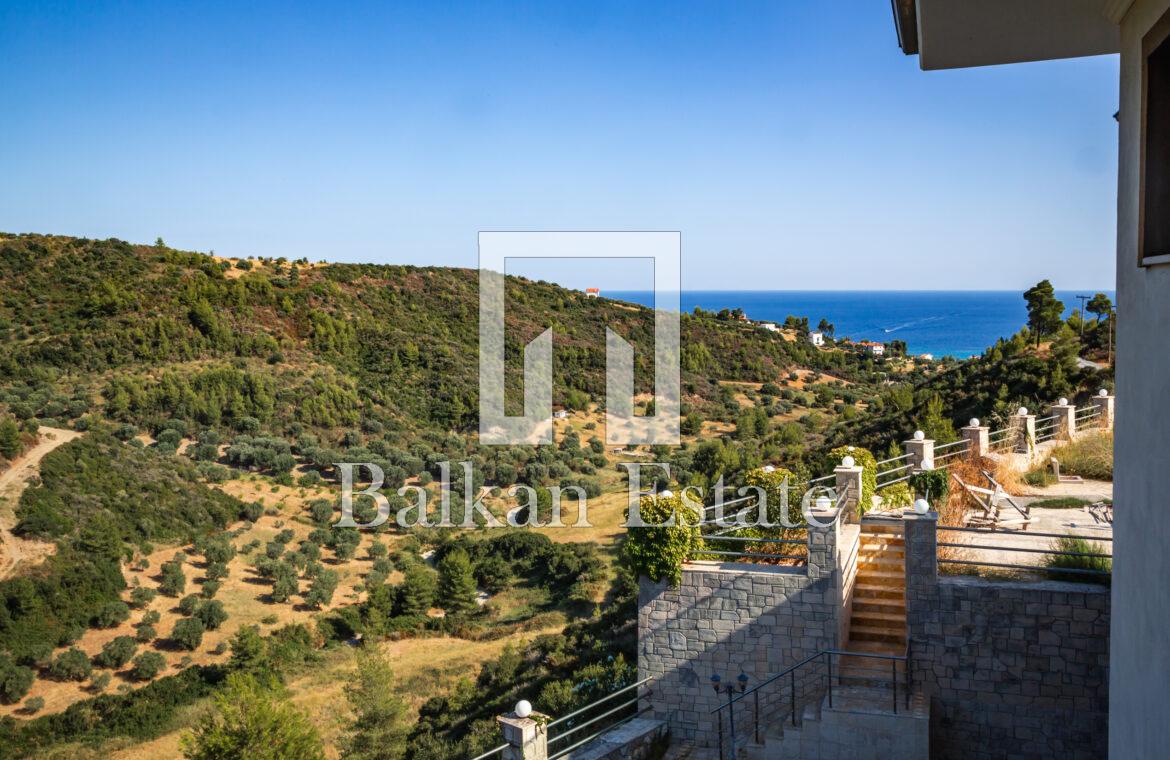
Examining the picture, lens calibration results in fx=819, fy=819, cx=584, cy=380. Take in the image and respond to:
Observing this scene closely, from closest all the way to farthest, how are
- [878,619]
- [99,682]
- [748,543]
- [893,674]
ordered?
1. [893,674]
2. [878,619]
3. [748,543]
4. [99,682]

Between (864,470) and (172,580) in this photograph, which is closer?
(864,470)

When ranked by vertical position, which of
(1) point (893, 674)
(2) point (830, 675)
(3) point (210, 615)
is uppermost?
(1) point (893, 674)

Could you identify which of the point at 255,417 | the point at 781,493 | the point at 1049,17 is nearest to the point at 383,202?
the point at 255,417

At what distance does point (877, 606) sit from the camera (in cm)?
862

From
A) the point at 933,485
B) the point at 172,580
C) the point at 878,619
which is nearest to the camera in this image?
the point at 878,619

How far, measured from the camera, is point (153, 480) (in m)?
24.7

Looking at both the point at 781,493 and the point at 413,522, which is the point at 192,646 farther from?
the point at 781,493

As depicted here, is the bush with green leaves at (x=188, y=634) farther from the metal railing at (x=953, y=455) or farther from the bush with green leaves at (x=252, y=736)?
the metal railing at (x=953, y=455)

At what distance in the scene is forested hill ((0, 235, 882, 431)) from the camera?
30.0 m

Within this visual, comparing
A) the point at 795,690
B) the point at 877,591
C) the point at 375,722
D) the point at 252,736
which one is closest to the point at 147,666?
the point at 375,722

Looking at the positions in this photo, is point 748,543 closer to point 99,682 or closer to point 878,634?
point 878,634

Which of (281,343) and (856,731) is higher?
(281,343)

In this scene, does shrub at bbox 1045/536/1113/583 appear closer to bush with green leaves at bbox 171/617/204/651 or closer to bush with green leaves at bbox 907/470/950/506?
bush with green leaves at bbox 907/470/950/506

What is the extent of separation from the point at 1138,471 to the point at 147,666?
18525 millimetres
